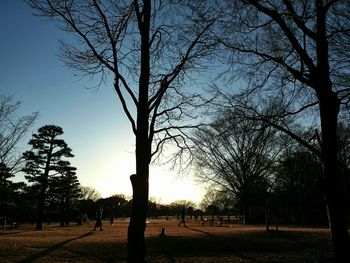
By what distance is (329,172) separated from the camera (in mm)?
9055

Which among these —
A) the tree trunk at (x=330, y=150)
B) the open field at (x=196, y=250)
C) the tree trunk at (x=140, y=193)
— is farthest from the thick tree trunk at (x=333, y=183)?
the tree trunk at (x=140, y=193)

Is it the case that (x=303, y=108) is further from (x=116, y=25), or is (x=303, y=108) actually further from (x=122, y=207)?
(x=122, y=207)

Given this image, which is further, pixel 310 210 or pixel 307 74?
pixel 310 210

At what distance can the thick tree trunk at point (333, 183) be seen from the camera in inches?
349

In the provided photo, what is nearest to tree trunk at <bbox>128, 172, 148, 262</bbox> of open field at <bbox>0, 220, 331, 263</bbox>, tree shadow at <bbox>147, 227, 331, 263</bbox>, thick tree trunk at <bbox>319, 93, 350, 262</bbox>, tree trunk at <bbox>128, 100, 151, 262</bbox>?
tree trunk at <bbox>128, 100, 151, 262</bbox>

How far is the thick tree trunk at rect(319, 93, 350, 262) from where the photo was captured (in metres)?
8.87

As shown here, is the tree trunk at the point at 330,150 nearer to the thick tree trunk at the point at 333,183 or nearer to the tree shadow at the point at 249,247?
the thick tree trunk at the point at 333,183

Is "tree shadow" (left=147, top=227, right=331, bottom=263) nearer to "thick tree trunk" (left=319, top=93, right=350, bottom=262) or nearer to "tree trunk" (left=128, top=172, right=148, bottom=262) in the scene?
"thick tree trunk" (left=319, top=93, right=350, bottom=262)

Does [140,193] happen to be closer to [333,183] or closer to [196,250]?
[333,183]

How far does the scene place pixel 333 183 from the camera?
353 inches

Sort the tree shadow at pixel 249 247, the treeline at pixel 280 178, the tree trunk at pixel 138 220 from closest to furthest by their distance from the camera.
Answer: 1. the tree trunk at pixel 138 220
2. the tree shadow at pixel 249 247
3. the treeline at pixel 280 178

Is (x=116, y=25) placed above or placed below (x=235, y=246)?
above

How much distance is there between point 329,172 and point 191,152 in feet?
14.8

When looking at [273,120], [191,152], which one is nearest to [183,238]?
[191,152]
